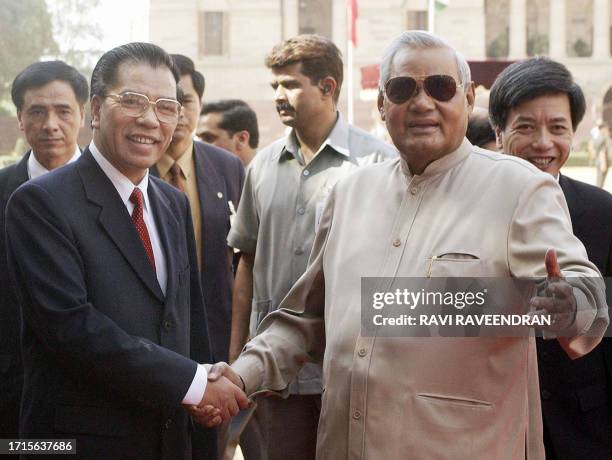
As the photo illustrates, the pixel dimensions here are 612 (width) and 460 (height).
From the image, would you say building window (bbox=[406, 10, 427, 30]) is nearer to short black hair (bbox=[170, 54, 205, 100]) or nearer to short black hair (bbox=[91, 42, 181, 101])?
short black hair (bbox=[170, 54, 205, 100])

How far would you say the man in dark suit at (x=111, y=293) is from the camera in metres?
3.26

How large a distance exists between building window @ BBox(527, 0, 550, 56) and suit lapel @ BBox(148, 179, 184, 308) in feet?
167

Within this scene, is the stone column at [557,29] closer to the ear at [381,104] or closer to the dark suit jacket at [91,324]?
the ear at [381,104]

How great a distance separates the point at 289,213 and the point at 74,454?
6.25 ft

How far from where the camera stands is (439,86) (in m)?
3.17

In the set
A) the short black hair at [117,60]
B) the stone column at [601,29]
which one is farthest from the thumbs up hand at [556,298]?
the stone column at [601,29]

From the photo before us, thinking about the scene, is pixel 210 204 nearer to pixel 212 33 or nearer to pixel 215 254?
pixel 215 254

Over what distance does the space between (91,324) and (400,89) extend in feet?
4.12

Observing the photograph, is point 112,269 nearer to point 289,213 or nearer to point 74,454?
point 74,454

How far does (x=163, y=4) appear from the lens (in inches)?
1896

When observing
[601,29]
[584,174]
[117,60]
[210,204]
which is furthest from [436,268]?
[601,29]

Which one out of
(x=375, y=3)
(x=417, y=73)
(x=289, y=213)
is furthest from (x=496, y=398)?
(x=375, y=3)

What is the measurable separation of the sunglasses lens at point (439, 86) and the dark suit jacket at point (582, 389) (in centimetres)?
94

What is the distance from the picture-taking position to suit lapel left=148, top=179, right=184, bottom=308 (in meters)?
3.56
